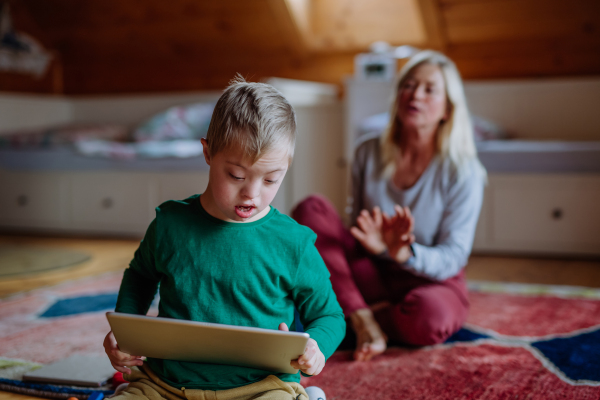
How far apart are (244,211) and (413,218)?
67 centimetres

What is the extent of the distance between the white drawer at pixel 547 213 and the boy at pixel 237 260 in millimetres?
2092

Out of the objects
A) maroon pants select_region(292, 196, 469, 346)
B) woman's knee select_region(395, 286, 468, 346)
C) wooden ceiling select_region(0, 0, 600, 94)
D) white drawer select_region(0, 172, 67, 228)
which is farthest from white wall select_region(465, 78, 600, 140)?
white drawer select_region(0, 172, 67, 228)

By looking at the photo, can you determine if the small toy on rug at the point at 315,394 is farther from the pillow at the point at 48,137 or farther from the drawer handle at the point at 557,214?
the pillow at the point at 48,137

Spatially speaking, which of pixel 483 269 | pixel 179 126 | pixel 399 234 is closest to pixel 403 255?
pixel 399 234

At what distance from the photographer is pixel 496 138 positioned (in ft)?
9.68

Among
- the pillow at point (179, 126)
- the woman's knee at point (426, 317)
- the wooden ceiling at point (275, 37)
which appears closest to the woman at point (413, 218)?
the woman's knee at point (426, 317)

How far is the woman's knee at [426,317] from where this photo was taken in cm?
134

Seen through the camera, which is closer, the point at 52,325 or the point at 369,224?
the point at 369,224

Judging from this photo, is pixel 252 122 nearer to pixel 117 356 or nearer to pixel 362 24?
pixel 117 356

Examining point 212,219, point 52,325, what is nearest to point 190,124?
point 52,325

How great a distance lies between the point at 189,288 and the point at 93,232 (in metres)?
2.71

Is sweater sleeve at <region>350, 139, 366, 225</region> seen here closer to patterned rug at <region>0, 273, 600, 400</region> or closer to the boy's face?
patterned rug at <region>0, 273, 600, 400</region>

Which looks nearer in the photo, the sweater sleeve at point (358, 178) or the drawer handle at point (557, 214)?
the sweater sleeve at point (358, 178)

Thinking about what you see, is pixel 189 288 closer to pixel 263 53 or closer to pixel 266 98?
pixel 266 98
